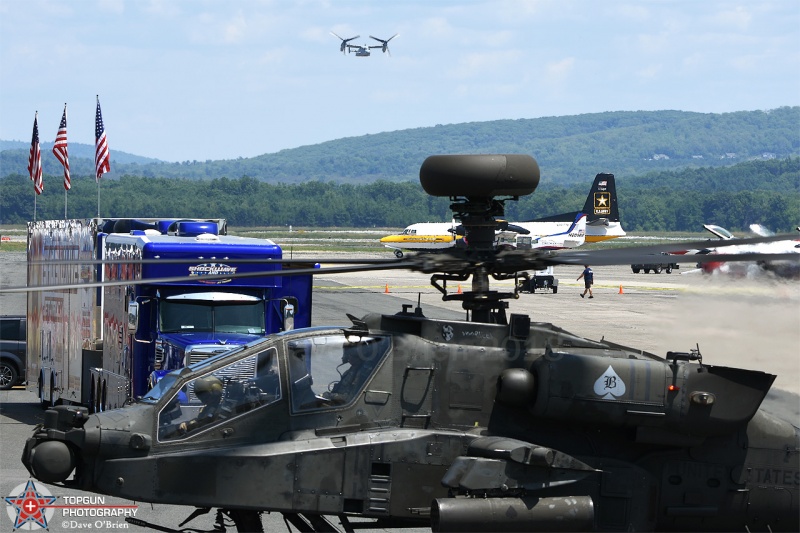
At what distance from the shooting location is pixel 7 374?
2461cm

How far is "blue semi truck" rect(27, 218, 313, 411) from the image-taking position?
16297 mm

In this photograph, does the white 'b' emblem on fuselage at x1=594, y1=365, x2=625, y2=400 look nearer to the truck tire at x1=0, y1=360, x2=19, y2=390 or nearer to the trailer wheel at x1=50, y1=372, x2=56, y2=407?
the trailer wheel at x1=50, y1=372, x2=56, y2=407

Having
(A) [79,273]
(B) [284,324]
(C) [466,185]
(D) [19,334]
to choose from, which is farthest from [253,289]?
(D) [19,334]

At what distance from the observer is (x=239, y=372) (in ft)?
30.9

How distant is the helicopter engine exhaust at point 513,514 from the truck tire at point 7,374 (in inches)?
725

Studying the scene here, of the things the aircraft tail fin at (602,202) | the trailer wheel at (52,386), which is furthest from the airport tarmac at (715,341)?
the aircraft tail fin at (602,202)

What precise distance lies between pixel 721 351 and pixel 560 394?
186cm

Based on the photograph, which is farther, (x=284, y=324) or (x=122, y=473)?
(x=284, y=324)

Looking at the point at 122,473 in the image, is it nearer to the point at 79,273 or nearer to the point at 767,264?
the point at 767,264

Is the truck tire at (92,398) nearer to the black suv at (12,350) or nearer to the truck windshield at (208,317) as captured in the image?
the truck windshield at (208,317)

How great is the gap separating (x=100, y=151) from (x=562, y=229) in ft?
172

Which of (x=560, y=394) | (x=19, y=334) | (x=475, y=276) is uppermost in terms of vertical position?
(x=475, y=276)

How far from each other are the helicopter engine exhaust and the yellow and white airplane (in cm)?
6837

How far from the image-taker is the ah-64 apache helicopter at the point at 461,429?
352 inches
